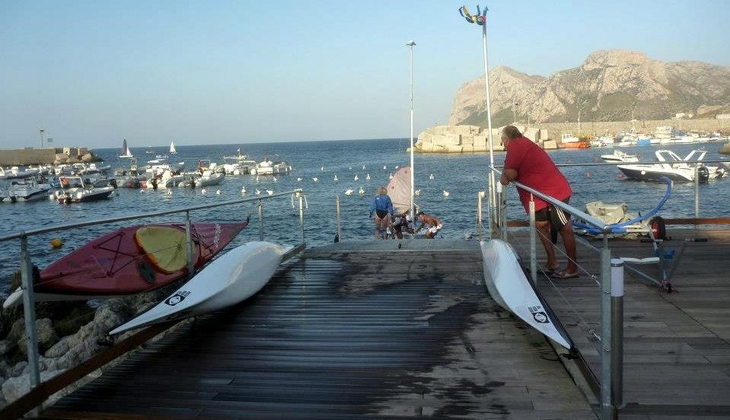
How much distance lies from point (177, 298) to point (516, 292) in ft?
9.89

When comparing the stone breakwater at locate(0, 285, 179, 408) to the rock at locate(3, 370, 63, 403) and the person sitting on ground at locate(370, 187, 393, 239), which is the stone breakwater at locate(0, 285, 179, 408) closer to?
the rock at locate(3, 370, 63, 403)

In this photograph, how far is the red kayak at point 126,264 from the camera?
28.9ft

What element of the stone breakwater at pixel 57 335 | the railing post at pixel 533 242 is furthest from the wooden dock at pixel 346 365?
the stone breakwater at pixel 57 335

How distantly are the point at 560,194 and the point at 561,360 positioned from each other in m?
3.10

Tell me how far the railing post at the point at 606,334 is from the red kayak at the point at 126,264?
6.04 metres

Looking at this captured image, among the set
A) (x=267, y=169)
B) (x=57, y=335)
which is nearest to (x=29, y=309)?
(x=57, y=335)

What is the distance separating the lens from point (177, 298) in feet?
19.9

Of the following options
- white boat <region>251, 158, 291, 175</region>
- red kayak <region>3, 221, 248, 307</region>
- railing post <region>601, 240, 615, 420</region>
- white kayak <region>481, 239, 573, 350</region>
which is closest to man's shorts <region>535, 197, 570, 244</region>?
white kayak <region>481, 239, 573, 350</region>

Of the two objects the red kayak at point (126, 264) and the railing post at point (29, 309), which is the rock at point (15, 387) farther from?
the railing post at point (29, 309)

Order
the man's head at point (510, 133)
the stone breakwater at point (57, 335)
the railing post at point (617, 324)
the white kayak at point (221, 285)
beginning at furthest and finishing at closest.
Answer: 1. the stone breakwater at point (57, 335)
2. the man's head at point (510, 133)
3. the white kayak at point (221, 285)
4. the railing post at point (617, 324)

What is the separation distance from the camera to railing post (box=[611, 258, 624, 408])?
11.2 ft

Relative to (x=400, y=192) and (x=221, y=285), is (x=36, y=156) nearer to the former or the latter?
(x=400, y=192)

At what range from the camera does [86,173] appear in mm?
79188

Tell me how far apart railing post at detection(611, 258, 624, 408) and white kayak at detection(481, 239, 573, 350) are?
3.18 ft
